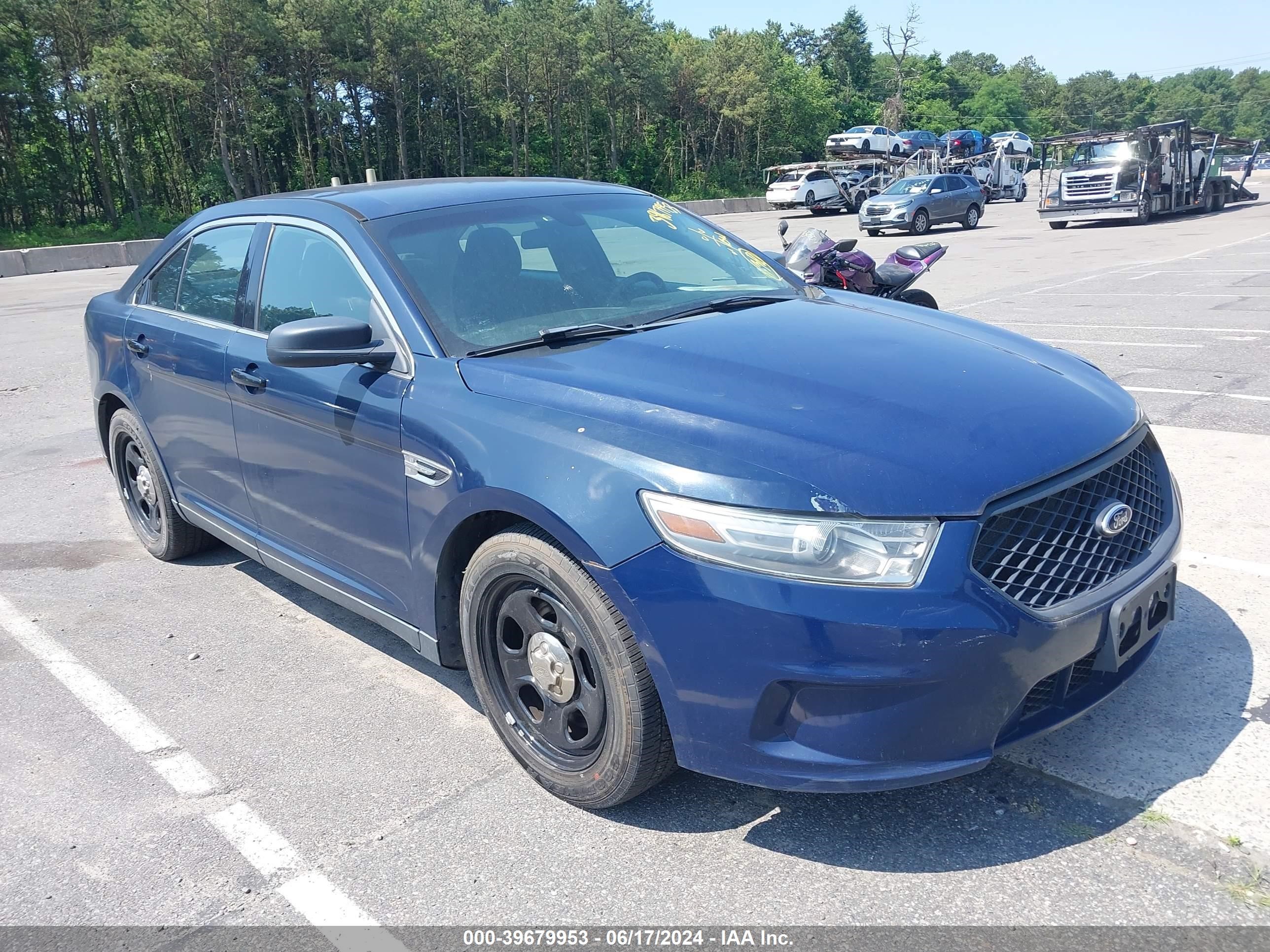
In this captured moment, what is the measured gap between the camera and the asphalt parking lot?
251 cm

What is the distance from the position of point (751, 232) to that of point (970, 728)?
28383 millimetres

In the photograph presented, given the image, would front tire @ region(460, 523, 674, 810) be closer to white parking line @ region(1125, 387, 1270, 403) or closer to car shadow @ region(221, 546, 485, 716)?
car shadow @ region(221, 546, 485, 716)

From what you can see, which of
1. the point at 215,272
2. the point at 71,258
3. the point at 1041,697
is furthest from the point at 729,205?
the point at 1041,697

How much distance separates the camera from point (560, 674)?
9.35ft

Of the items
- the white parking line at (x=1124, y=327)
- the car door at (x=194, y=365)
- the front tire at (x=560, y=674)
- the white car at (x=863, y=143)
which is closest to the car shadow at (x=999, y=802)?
the front tire at (x=560, y=674)

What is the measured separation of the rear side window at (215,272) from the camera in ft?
13.8

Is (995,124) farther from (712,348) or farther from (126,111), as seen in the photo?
(712,348)

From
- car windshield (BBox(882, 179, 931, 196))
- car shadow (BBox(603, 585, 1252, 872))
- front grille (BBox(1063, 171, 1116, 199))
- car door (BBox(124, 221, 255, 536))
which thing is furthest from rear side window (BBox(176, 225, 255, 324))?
car windshield (BBox(882, 179, 931, 196))

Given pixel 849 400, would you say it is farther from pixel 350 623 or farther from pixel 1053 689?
pixel 350 623

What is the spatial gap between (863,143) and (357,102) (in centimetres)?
2107

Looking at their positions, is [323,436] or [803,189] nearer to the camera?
[323,436]

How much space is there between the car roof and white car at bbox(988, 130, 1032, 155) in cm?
4063

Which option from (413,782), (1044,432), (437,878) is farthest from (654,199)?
(437,878)

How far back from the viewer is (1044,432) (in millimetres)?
2691
